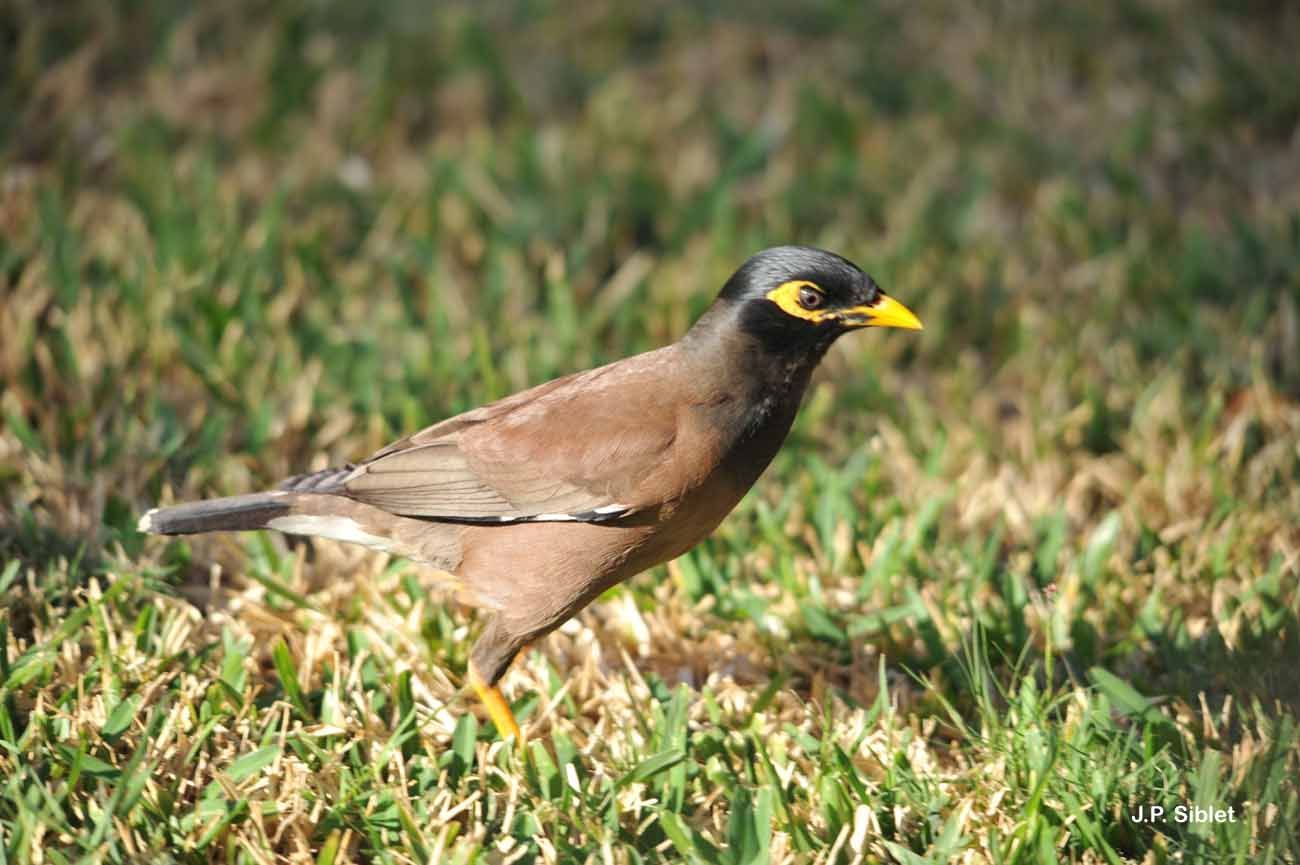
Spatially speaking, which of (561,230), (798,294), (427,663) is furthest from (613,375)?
(561,230)

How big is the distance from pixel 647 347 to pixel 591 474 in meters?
1.99

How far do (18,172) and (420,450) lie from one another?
10.1ft

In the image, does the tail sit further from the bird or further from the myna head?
the myna head

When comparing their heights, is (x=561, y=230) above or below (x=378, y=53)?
below

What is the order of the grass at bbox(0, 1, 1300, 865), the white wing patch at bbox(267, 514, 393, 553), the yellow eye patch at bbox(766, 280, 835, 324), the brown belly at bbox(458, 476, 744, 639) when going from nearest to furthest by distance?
the grass at bbox(0, 1, 1300, 865)
the brown belly at bbox(458, 476, 744, 639)
the yellow eye patch at bbox(766, 280, 835, 324)
the white wing patch at bbox(267, 514, 393, 553)

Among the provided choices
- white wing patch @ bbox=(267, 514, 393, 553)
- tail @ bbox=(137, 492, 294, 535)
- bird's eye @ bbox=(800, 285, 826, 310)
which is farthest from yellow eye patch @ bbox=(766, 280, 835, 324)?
tail @ bbox=(137, 492, 294, 535)

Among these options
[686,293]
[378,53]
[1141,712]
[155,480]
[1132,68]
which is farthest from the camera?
[1132,68]

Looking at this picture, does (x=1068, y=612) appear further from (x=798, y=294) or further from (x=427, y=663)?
(x=427, y=663)

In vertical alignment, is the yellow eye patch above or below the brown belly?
above

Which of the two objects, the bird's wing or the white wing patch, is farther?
the white wing patch

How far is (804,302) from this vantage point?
12.4 ft

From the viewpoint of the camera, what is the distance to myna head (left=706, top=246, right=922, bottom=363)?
3773mm

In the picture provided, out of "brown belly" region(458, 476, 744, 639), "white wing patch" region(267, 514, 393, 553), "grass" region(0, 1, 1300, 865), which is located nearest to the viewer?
"grass" region(0, 1, 1300, 865)

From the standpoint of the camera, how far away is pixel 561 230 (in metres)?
6.14
